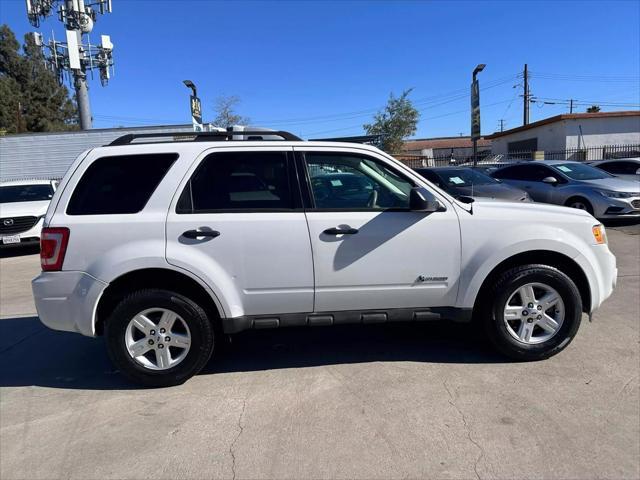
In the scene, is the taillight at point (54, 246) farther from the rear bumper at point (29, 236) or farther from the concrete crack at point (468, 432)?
the rear bumper at point (29, 236)

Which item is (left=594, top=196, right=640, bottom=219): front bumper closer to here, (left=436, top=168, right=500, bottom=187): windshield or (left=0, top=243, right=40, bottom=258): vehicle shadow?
(left=436, top=168, right=500, bottom=187): windshield

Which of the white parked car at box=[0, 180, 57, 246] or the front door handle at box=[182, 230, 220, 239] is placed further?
the white parked car at box=[0, 180, 57, 246]

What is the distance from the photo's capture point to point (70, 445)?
301cm

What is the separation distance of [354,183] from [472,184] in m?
7.75

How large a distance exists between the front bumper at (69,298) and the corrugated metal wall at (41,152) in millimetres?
18433

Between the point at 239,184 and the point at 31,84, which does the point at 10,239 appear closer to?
the point at 239,184

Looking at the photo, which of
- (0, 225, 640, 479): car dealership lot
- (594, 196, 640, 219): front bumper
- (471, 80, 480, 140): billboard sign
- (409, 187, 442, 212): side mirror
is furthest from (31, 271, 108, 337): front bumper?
(471, 80, 480, 140): billboard sign

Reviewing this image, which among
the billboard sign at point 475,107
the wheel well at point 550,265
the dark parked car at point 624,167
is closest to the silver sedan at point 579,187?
the dark parked car at point 624,167

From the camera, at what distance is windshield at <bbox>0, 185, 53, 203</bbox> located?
1120 cm

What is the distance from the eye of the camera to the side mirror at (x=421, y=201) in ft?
11.9

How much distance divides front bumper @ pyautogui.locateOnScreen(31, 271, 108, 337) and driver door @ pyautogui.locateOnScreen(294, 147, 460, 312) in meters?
1.70

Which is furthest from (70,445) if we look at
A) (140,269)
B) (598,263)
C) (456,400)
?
(598,263)

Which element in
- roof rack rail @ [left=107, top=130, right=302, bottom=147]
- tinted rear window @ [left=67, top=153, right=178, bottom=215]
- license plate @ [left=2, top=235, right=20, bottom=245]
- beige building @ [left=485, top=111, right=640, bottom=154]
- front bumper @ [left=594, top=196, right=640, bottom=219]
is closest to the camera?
tinted rear window @ [left=67, top=153, right=178, bottom=215]

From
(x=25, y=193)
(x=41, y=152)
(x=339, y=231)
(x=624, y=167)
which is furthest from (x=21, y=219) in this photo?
(x=624, y=167)
